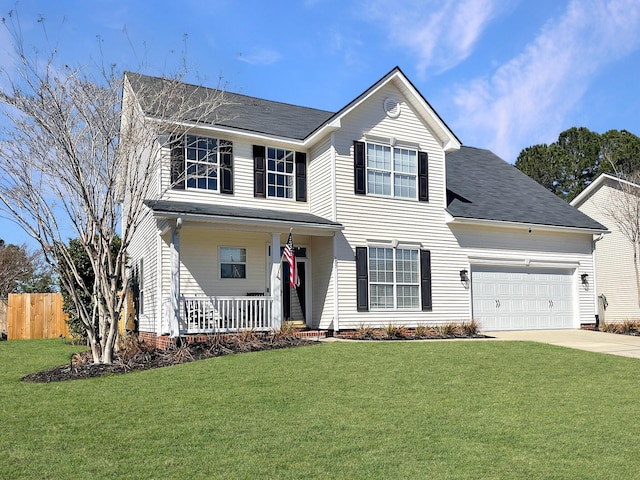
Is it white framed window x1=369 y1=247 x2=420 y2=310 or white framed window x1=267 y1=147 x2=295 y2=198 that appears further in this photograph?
white framed window x1=267 y1=147 x2=295 y2=198

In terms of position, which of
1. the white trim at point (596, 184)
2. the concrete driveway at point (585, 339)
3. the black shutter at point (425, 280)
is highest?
the white trim at point (596, 184)

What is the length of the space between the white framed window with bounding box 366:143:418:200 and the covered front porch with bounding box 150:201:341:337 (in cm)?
222

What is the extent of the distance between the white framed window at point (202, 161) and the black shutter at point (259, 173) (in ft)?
3.62

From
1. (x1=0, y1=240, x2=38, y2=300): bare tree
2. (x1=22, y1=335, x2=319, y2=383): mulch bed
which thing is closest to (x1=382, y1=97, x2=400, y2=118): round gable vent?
(x1=22, y1=335, x2=319, y2=383): mulch bed

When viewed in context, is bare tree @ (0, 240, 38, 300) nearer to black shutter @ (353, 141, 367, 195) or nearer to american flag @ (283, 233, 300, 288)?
american flag @ (283, 233, 300, 288)

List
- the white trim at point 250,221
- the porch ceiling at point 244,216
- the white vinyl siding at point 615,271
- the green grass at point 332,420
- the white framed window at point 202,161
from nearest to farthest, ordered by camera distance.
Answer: the green grass at point 332,420 → the white trim at point 250,221 → the porch ceiling at point 244,216 → the white framed window at point 202,161 → the white vinyl siding at point 615,271

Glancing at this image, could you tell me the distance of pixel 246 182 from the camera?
1684cm

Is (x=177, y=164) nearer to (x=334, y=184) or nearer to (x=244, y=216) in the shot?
(x=244, y=216)

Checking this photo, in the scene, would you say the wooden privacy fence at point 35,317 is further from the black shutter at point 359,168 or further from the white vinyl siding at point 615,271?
the white vinyl siding at point 615,271

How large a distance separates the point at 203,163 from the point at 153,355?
549cm

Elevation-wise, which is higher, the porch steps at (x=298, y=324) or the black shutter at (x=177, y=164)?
the black shutter at (x=177, y=164)

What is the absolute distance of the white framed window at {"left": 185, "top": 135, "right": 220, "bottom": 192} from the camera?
15953mm

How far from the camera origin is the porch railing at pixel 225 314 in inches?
565

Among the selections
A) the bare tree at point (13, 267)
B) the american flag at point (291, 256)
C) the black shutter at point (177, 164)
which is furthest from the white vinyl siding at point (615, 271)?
the bare tree at point (13, 267)
